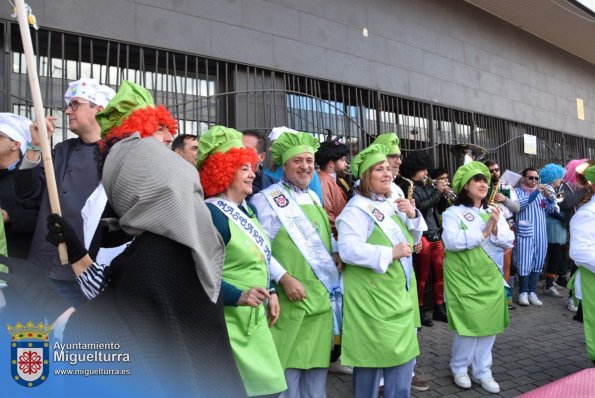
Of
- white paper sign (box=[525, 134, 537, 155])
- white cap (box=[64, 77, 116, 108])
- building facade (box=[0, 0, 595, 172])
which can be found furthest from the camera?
white paper sign (box=[525, 134, 537, 155])

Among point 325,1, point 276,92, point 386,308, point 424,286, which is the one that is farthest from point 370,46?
point 386,308

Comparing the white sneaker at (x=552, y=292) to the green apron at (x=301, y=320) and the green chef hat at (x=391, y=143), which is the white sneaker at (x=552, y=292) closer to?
the green chef hat at (x=391, y=143)

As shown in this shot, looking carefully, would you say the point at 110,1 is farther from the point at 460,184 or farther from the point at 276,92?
the point at 460,184

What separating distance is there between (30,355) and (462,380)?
3.60 m

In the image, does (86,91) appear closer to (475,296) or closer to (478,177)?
(478,177)

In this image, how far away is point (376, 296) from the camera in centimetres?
319

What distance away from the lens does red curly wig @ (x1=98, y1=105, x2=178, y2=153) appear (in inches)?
75.4

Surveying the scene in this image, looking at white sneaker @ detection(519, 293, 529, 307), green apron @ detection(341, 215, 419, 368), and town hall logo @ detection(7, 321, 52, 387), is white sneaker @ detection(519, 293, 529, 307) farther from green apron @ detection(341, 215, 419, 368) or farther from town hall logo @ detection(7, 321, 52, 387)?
town hall logo @ detection(7, 321, 52, 387)

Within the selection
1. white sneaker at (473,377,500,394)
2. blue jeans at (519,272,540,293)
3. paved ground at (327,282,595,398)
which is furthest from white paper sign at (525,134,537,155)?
white sneaker at (473,377,500,394)

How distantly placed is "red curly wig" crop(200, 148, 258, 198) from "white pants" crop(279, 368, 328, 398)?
1.33 metres

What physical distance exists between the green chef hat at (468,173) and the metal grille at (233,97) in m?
2.54

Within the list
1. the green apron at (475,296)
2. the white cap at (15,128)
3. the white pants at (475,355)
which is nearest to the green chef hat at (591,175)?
the green apron at (475,296)

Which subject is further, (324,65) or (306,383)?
(324,65)

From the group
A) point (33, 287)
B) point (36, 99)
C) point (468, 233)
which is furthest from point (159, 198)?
point (468, 233)
